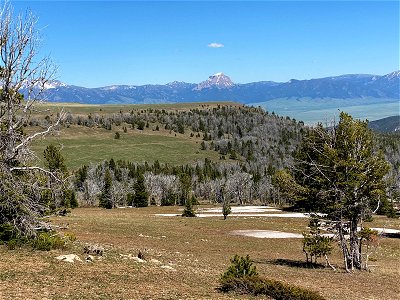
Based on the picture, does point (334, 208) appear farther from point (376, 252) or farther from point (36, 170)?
point (36, 170)

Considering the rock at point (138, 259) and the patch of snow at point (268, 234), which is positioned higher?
the rock at point (138, 259)

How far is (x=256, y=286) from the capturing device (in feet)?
67.7

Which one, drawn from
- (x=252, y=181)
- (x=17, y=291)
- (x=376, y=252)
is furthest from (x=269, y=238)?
(x=252, y=181)

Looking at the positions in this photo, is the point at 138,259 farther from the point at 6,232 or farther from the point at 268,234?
the point at 268,234

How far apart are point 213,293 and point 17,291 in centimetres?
900

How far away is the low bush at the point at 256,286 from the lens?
19394 millimetres

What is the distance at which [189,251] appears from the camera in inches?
1471

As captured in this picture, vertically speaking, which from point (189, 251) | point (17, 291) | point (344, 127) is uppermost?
point (344, 127)

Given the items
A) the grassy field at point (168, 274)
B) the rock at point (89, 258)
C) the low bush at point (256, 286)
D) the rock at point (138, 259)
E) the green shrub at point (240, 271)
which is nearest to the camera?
the grassy field at point (168, 274)

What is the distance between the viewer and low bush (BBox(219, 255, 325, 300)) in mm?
19394

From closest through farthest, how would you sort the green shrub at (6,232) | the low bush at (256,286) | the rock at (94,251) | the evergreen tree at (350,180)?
the low bush at (256,286) → the green shrub at (6,232) → the rock at (94,251) → the evergreen tree at (350,180)

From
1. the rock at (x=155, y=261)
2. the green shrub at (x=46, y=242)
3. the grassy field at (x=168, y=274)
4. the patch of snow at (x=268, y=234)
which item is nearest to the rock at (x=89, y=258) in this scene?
the grassy field at (x=168, y=274)

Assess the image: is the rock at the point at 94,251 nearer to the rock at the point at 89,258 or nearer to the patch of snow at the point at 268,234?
the rock at the point at 89,258

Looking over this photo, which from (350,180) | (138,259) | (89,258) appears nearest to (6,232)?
(89,258)
